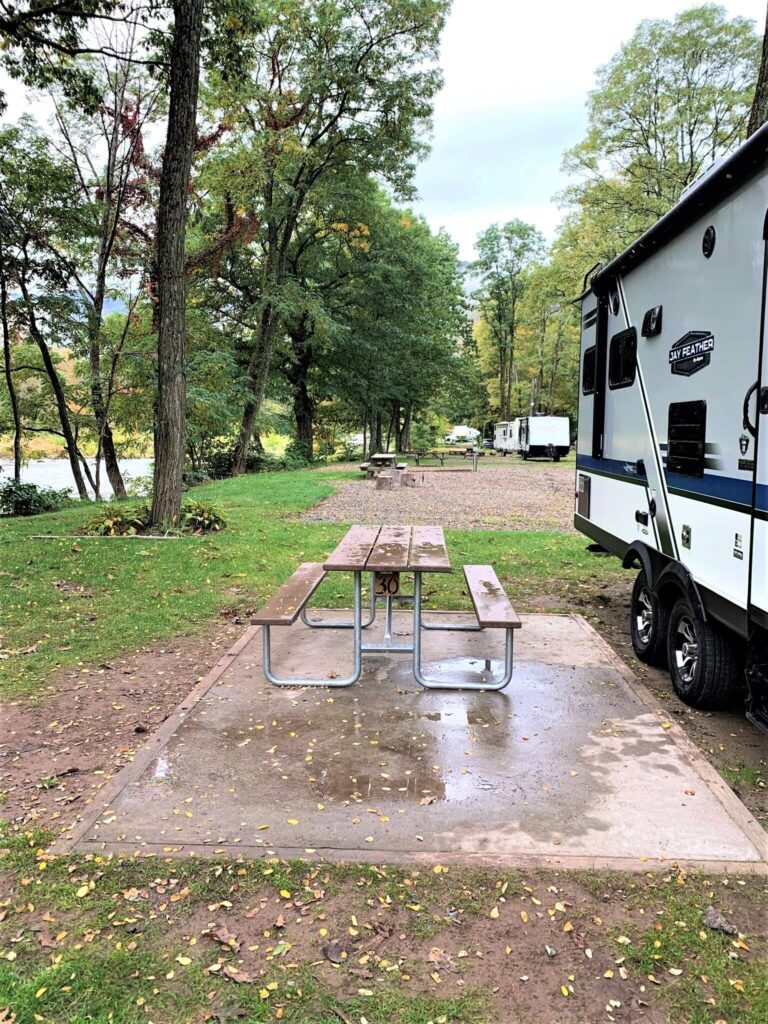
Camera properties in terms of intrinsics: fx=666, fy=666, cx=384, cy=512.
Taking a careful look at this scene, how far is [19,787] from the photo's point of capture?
3.09m

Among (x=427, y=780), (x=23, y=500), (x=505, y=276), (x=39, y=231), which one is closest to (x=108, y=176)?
(x=39, y=231)

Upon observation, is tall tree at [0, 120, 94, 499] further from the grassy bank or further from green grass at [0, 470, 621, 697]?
the grassy bank

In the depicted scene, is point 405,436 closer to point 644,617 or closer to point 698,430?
point 644,617

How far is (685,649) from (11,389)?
15.8 meters

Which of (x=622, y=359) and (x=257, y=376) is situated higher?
(x=257, y=376)

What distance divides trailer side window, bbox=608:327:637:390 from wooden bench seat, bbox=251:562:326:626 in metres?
2.69

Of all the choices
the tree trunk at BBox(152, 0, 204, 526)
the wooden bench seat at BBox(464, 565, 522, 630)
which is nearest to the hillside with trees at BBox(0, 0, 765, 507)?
the tree trunk at BBox(152, 0, 204, 526)

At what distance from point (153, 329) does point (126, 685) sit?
1489 centimetres

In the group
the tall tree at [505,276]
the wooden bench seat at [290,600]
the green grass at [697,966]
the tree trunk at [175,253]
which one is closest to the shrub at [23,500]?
the tree trunk at [175,253]

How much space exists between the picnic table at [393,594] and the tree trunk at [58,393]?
11794 mm

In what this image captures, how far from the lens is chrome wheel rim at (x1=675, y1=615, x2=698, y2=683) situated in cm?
400

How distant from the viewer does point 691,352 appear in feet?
12.6

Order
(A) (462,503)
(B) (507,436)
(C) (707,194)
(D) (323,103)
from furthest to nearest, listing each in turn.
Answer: (B) (507,436)
(D) (323,103)
(A) (462,503)
(C) (707,194)

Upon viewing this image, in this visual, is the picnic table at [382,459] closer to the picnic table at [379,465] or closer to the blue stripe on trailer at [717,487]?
the picnic table at [379,465]
